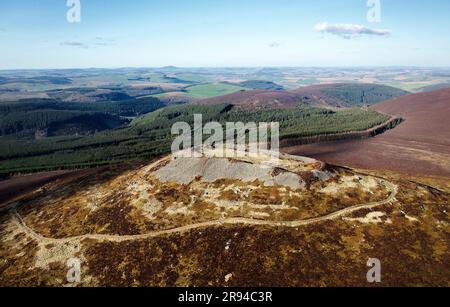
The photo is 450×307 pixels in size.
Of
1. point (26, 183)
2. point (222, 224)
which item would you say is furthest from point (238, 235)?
point (26, 183)

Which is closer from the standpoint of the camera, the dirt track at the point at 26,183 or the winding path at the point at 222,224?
the winding path at the point at 222,224

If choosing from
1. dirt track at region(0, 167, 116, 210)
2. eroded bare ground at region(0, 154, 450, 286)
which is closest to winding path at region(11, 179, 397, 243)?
eroded bare ground at region(0, 154, 450, 286)

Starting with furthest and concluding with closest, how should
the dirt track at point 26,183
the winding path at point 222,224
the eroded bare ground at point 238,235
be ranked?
the dirt track at point 26,183 → the winding path at point 222,224 → the eroded bare ground at point 238,235

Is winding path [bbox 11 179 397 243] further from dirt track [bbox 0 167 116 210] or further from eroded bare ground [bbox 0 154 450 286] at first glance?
dirt track [bbox 0 167 116 210]

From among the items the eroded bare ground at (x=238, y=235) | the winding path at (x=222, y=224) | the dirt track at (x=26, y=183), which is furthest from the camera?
the dirt track at (x=26, y=183)

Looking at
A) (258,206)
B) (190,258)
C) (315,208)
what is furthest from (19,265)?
(315,208)

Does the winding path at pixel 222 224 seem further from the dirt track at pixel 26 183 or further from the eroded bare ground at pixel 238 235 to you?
the dirt track at pixel 26 183

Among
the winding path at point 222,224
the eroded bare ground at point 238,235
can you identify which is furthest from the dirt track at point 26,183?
the winding path at point 222,224

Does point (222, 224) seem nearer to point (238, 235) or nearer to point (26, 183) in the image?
point (238, 235)

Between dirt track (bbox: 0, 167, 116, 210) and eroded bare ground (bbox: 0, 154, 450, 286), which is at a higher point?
eroded bare ground (bbox: 0, 154, 450, 286)
